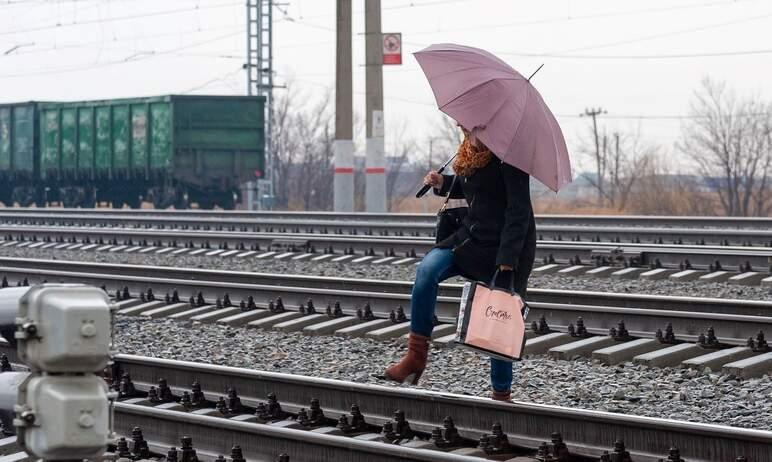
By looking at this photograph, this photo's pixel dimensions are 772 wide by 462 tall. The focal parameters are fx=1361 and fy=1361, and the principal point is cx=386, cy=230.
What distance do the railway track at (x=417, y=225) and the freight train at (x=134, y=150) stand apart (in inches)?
267

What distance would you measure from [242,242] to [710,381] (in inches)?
409

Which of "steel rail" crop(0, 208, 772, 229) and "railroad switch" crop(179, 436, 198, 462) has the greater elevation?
"steel rail" crop(0, 208, 772, 229)

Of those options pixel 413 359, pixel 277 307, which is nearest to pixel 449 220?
pixel 413 359

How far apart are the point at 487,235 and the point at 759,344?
266cm

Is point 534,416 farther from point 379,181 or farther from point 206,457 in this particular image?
point 379,181

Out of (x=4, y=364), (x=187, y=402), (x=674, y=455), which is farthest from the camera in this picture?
(x=4, y=364)

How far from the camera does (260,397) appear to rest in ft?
23.6

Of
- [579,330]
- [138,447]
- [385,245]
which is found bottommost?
[138,447]

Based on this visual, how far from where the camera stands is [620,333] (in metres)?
8.96

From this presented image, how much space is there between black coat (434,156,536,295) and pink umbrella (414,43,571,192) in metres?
0.11

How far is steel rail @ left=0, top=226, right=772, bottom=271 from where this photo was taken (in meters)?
13.2

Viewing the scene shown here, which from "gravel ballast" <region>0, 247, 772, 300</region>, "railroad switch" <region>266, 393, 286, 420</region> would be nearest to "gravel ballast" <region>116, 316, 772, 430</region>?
"railroad switch" <region>266, 393, 286, 420</region>

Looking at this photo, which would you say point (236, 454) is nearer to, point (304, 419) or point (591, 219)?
point (304, 419)

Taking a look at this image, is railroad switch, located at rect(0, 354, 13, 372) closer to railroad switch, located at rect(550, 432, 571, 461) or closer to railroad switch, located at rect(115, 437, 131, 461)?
railroad switch, located at rect(115, 437, 131, 461)
